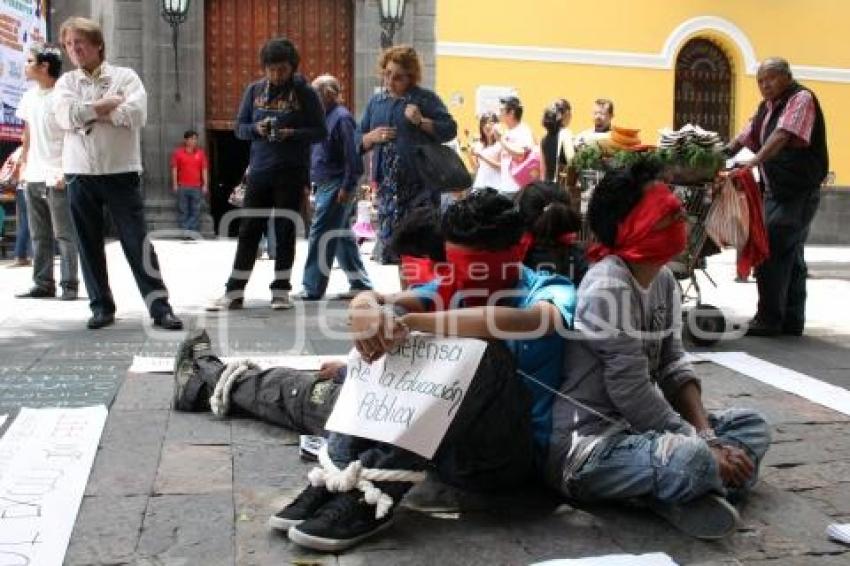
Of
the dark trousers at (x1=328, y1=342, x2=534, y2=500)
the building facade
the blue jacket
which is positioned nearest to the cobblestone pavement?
the dark trousers at (x1=328, y1=342, x2=534, y2=500)

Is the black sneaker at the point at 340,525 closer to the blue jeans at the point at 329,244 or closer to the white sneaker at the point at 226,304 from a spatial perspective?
the white sneaker at the point at 226,304

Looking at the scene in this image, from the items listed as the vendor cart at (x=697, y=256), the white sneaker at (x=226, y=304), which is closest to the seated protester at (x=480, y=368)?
the vendor cart at (x=697, y=256)

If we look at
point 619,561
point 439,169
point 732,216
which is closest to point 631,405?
point 619,561

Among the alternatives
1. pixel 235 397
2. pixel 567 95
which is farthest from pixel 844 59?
pixel 235 397

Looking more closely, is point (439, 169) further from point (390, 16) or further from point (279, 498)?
A: point (390, 16)

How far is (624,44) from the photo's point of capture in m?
17.6

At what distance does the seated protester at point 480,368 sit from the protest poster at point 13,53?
449 inches

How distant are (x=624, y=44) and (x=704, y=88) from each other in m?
1.94

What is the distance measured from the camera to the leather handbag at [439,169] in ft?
20.6

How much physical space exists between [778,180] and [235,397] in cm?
380

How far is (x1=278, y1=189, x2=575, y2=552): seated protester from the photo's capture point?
9.20 feet

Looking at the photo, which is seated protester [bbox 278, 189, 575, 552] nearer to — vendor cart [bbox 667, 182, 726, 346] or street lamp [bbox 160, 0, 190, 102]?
vendor cart [bbox 667, 182, 726, 346]

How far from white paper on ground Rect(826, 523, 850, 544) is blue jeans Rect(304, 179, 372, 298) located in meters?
5.20

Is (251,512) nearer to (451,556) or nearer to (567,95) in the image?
(451,556)
